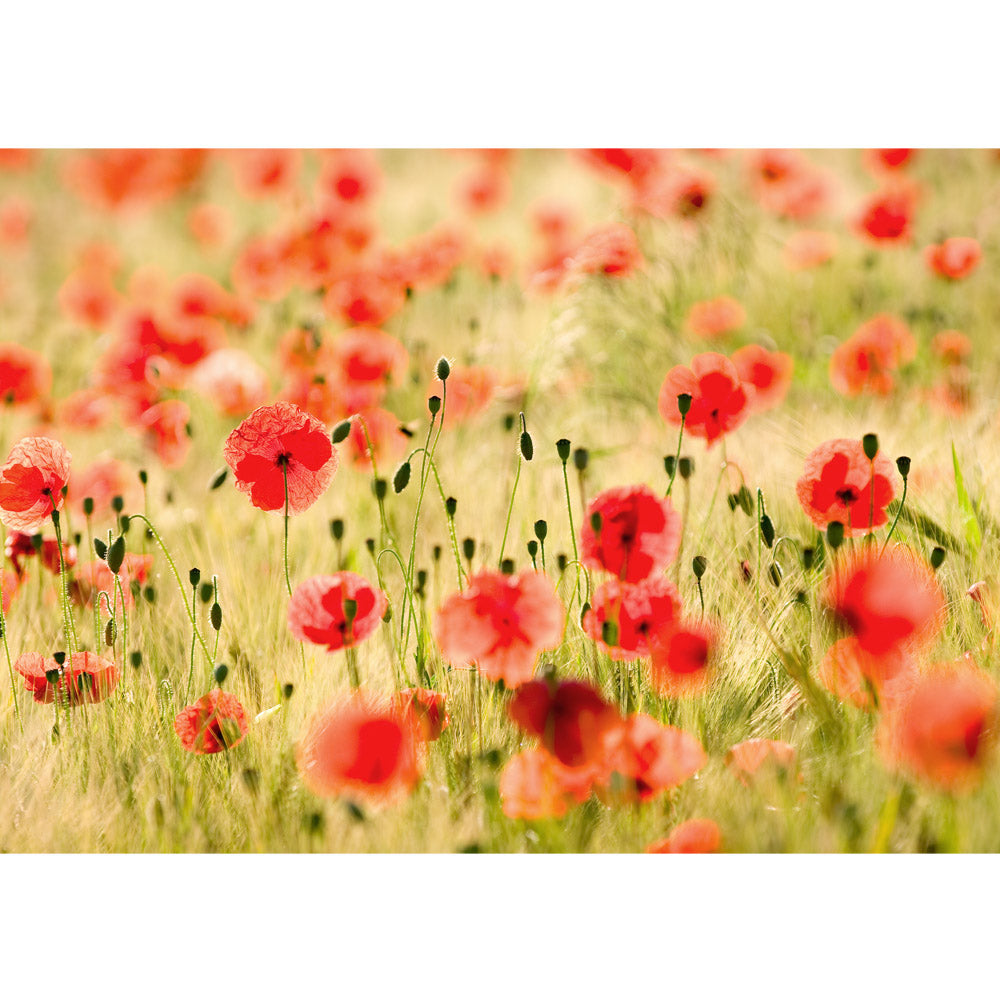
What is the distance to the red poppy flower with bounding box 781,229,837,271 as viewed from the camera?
88.5 inches

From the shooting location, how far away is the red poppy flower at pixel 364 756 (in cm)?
118

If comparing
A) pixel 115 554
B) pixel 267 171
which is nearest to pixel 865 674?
pixel 115 554

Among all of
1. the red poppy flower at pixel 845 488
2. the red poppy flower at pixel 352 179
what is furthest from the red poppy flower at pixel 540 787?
the red poppy flower at pixel 352 179

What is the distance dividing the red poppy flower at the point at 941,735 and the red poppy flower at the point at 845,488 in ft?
0.71

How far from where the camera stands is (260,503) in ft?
4.23

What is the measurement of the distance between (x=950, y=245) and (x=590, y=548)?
1.22m

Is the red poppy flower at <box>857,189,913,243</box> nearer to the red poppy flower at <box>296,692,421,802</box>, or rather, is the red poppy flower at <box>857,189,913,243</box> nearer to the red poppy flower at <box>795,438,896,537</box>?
the red poppy flower at <box>795,438,896,537</box>

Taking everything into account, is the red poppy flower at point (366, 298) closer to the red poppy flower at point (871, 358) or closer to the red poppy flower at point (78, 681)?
the red poppy flower at point (871, 358)

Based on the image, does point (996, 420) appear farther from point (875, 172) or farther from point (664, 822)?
point (664, 822)

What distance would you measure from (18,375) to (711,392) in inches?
50.3

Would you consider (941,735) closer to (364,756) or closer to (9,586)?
(364,756)

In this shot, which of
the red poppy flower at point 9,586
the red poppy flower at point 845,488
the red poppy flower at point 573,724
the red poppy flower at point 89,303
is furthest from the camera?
the red poppy flower at point 89,303

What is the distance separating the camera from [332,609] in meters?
1.23

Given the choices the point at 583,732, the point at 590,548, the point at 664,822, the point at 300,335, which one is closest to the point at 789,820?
the point at 664,822
